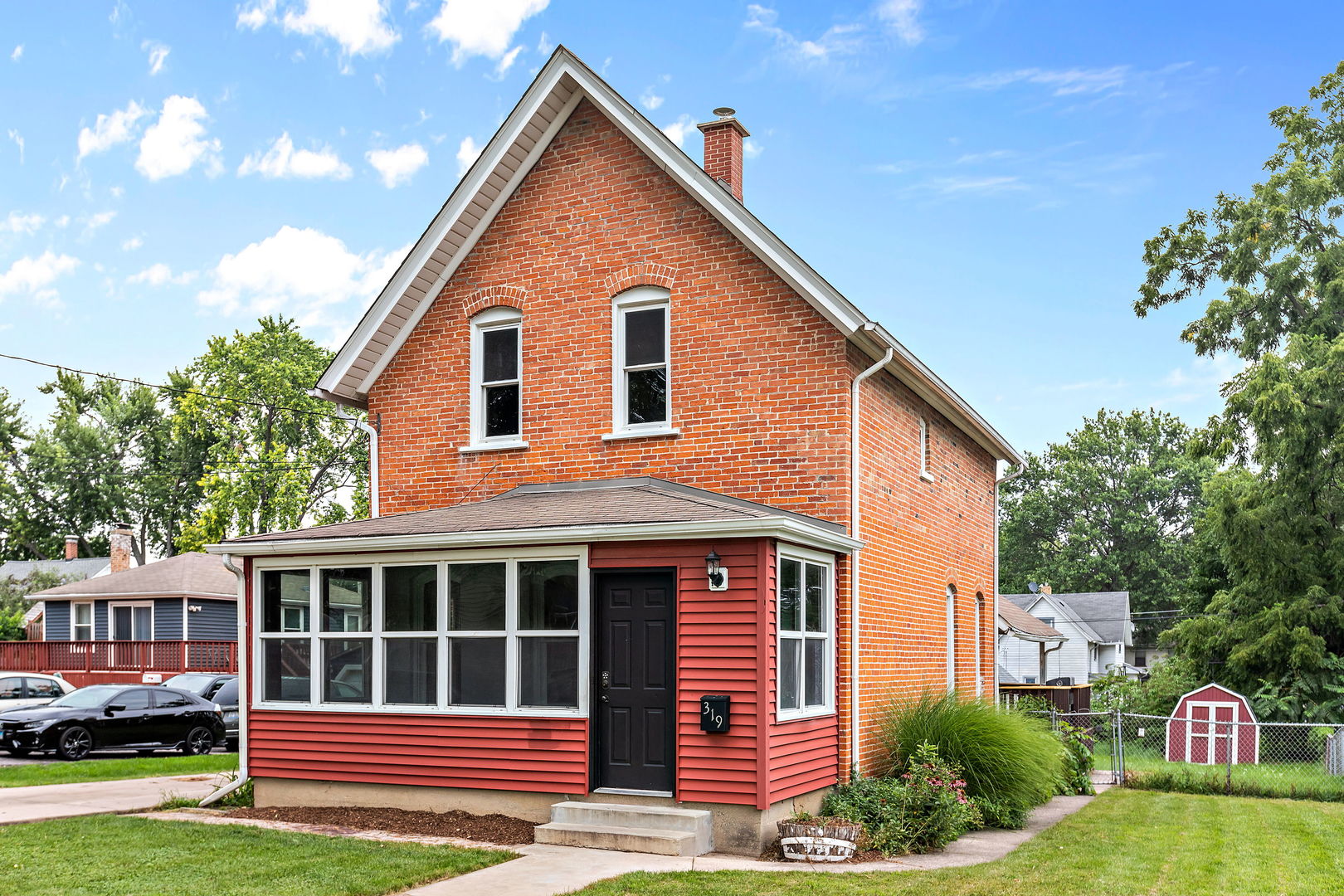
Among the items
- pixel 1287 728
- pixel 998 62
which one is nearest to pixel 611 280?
pixel 998 62

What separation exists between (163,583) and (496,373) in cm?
2490

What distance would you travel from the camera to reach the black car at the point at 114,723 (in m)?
21.1

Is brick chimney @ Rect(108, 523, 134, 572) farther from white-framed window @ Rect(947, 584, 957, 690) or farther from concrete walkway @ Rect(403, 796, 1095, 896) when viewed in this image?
concrete walkway @ Rect(403, 796, 1095, 896)

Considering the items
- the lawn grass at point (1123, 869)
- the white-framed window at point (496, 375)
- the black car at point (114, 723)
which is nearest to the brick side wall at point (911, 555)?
the lawn grass at point (1123, 869)

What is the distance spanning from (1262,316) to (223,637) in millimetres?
30966

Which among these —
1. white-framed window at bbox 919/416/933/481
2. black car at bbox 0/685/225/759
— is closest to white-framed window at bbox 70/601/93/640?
black car at bbox 0/685/225/759

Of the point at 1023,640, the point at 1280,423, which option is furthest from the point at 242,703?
the point at 1023,640

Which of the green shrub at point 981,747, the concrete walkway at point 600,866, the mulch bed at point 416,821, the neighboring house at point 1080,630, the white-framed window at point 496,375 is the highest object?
the white-framed window at point 496,375

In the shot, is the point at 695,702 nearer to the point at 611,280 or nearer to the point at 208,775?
the point at 611,280

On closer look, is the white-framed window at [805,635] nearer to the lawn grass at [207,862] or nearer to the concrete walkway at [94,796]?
the lawn grass at [207,862]

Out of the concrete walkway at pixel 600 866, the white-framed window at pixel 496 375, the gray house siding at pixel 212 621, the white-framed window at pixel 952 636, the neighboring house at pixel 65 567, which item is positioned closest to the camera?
the concrete walkway at pixel 600 866

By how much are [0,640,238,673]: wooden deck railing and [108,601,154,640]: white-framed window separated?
1.91m

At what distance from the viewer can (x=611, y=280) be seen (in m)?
14.9

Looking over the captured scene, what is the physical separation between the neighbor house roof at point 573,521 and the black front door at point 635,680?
65cm
